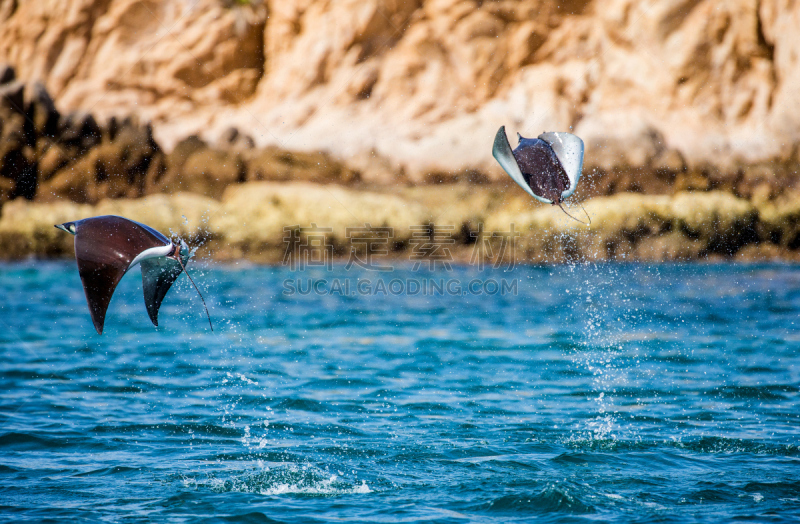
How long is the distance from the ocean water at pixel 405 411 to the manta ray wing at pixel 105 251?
1.35 metres

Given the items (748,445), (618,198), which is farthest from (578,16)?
(748,445)

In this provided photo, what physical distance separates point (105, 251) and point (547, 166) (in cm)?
404

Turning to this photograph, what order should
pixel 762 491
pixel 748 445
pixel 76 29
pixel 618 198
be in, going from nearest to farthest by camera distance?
pixel 762 491
pixel 748 445
pixel 618 198
pixel 76 29

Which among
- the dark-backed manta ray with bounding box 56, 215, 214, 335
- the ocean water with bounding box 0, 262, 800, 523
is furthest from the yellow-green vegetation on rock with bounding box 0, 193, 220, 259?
the dark-backed manta ray with bounding box 56, 215, 214, 335

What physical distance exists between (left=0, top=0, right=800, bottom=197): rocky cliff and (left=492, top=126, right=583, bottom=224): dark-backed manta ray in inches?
487

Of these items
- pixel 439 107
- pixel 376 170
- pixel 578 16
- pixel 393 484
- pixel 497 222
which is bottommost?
pixel 393 484

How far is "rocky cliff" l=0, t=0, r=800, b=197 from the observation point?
19.1 m

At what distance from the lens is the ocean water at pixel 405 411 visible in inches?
190

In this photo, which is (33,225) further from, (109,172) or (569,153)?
(569,153)

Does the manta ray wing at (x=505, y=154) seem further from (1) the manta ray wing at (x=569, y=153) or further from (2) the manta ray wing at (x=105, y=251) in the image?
(2) the manta ray wing at (x=105, y=251)

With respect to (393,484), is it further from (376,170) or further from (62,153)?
(62,153)

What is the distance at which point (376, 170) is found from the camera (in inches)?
794

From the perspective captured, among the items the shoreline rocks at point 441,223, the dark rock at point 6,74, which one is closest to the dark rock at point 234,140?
the shoreline rocks at point 441,223

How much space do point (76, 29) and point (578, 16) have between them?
1563 cm
